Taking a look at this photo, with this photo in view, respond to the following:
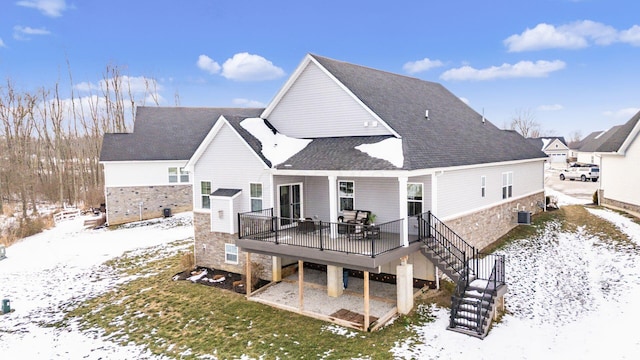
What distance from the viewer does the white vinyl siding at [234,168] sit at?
15.6 m

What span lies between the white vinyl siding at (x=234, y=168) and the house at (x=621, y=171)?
21153 mm

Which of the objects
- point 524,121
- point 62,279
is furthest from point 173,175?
point 524,121

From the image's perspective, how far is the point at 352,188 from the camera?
51.7 ft

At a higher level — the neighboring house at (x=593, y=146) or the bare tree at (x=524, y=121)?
the bare tree at (x=524, y=121)

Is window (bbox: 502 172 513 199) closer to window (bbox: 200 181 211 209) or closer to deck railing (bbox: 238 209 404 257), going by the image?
deck railing (bbox: 238 209 404 257)

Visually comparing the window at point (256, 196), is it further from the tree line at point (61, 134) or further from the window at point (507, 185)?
the tree line at point (61, 134)

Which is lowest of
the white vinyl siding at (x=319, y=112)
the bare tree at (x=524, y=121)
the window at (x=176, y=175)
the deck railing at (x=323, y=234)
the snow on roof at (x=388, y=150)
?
the deck railing at (x=323, y=234)

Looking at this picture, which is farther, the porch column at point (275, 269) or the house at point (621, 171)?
the house at point (621, 171)

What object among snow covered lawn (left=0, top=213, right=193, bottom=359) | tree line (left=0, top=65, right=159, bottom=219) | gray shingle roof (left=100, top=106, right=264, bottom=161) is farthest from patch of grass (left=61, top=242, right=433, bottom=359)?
tree line (left=0, top=65, right=159, bottom=219)

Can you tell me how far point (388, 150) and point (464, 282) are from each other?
199 inches

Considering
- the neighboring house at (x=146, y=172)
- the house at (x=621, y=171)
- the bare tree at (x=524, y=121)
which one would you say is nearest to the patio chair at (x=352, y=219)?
the house at (x=621, y=171)

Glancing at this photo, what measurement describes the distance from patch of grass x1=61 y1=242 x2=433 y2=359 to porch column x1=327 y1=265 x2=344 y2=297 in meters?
1.74

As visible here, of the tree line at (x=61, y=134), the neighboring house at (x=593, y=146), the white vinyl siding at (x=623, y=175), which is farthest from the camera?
the neighboring house at (x=593, y=146)

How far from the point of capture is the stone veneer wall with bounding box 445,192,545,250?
16150 millimetres
